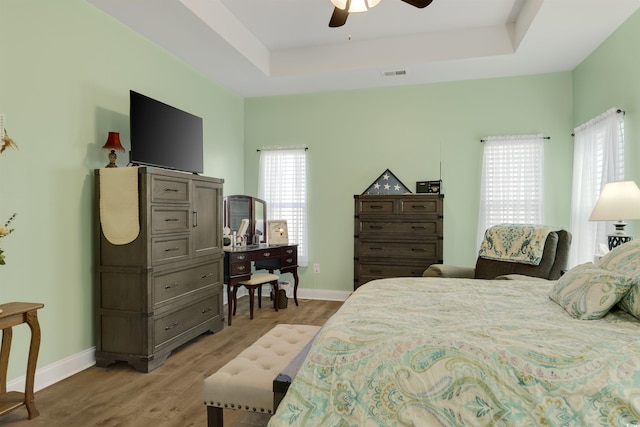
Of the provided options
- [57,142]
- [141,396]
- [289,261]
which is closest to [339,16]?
[57,142]

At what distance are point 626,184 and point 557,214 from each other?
1748mm

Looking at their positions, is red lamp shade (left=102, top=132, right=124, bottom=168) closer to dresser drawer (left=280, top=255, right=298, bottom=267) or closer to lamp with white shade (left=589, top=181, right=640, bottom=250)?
dresser drawer (left=280, top=255, right=298, bottom=267)

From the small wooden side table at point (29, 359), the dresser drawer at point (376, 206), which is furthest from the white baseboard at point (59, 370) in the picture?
the dresser drawer at point (376, 206)

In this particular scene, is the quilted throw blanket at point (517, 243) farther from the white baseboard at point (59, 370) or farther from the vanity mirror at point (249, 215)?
the white baseboard at point (59, 370)

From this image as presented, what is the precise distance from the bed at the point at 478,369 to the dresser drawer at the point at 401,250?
99.4 inches

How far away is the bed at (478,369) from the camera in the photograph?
1.23m

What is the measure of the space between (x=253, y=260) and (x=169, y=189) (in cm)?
142

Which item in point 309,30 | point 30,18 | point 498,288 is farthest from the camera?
point 309,30

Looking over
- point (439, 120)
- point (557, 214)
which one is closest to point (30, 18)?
point (439, 120)

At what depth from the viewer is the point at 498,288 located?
238 centimetres

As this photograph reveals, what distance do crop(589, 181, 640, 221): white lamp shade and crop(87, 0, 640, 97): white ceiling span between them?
1.41 m

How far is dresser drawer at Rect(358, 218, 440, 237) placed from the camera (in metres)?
4.32

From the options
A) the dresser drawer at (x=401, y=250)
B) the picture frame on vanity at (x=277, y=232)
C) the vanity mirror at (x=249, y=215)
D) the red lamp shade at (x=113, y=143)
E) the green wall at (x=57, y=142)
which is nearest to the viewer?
the green wall at (x=57, y=142)

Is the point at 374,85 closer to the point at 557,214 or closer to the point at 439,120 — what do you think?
the point at 439,120
